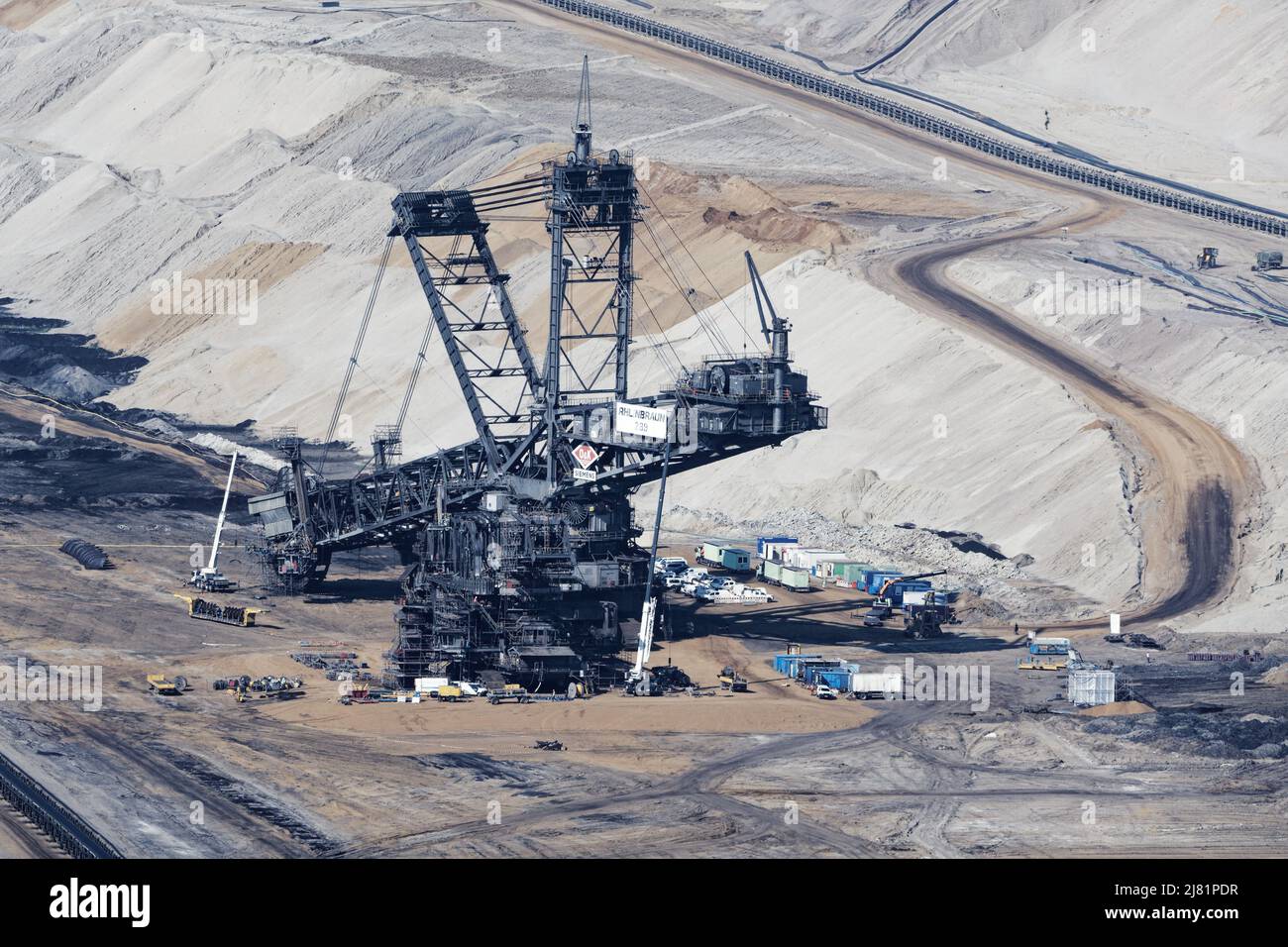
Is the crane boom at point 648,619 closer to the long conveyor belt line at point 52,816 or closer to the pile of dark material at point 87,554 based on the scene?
the long conveyor belt line at point 52,816

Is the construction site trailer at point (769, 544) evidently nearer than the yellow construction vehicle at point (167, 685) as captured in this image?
No

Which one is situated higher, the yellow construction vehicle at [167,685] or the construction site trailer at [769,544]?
the construction site trailer at [769,544]

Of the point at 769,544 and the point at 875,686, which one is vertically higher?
the point at 769,544

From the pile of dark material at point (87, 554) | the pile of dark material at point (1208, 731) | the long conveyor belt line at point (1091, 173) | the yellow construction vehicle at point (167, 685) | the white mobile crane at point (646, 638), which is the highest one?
the long conveyor belt line at point (1091, 173)

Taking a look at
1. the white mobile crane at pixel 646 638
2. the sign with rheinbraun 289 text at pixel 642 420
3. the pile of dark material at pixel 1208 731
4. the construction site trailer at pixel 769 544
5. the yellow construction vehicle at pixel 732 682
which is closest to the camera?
the pile of dark material at pixel 1208 731

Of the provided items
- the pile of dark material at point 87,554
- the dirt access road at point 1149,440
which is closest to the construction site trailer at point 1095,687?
the dirt access road at point 1149,440

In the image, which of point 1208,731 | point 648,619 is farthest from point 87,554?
point 1208,731

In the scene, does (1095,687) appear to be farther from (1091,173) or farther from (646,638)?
(1091,173)
